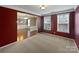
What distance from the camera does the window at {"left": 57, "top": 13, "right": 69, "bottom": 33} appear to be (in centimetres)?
628

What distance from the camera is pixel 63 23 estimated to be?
266 inches

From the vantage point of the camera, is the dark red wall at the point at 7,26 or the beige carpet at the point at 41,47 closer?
the beige carpet at the point at 41,47

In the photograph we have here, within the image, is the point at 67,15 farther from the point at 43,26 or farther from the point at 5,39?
the point at 5,39

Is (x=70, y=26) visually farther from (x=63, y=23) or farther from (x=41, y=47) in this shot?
(x=41, y=47)

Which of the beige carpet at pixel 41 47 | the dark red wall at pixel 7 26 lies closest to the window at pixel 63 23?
the beige carpet at pixel 41 47

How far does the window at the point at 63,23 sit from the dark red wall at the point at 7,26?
3.10 meters

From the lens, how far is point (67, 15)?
6.14 meters

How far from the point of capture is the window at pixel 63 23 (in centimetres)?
628

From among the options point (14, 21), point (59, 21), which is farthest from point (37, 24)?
point (14, 21)

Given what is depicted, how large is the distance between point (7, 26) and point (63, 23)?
382 centimetres

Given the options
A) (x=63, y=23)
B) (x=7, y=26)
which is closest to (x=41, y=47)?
(x=7, y=26)

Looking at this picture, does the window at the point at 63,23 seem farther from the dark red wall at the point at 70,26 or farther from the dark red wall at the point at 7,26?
the dark red wall at the point at 7,26

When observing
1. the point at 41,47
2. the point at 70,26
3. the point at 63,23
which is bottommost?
the point at 41,47
